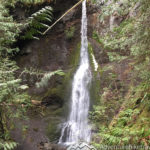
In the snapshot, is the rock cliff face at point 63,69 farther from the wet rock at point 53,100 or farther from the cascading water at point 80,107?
the cascading water at point 80,107

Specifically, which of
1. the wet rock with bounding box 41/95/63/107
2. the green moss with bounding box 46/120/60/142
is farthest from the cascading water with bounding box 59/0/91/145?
the wet rock with bounding box 41/95/63/107

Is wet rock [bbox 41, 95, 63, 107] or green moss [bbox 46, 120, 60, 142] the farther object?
wet rock [bbox 41, 95, 63, 107]

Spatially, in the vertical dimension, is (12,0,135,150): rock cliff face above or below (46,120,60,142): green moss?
above

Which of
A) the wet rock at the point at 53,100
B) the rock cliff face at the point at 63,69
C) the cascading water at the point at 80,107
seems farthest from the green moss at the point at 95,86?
the wet rock at the point at 53,100

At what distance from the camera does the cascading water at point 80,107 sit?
29.6ft

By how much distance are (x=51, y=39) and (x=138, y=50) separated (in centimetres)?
1206

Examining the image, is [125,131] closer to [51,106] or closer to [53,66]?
[51,106]

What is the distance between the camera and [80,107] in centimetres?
1047

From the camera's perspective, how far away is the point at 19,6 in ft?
44.9

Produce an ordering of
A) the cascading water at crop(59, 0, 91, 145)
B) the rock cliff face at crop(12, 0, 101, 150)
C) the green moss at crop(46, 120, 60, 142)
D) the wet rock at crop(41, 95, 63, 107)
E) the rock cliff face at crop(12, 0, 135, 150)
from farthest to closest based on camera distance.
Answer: the wet rock at crop(41, 95, 63, 107), the rock cliff face at crop(12, 0, 101, 150), the green moss at crop(46, 120, 60, 142), the cascading water at crop(59, 0, 91, 145), the rock cliff face at crop(12, 0, 135, 150)

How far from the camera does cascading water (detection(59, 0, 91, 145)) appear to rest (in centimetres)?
901

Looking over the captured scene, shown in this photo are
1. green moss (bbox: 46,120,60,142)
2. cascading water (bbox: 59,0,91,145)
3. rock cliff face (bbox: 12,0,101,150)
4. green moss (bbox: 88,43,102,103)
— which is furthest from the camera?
green moss (bbox: 88,43,102,103)

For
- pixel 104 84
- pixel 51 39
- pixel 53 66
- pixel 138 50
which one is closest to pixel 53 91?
pixel 53 66

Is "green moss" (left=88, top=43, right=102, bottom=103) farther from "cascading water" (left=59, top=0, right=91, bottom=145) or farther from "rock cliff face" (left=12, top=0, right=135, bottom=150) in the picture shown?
"cascading water" (left=59, top=0, right=91, bottom=145)
